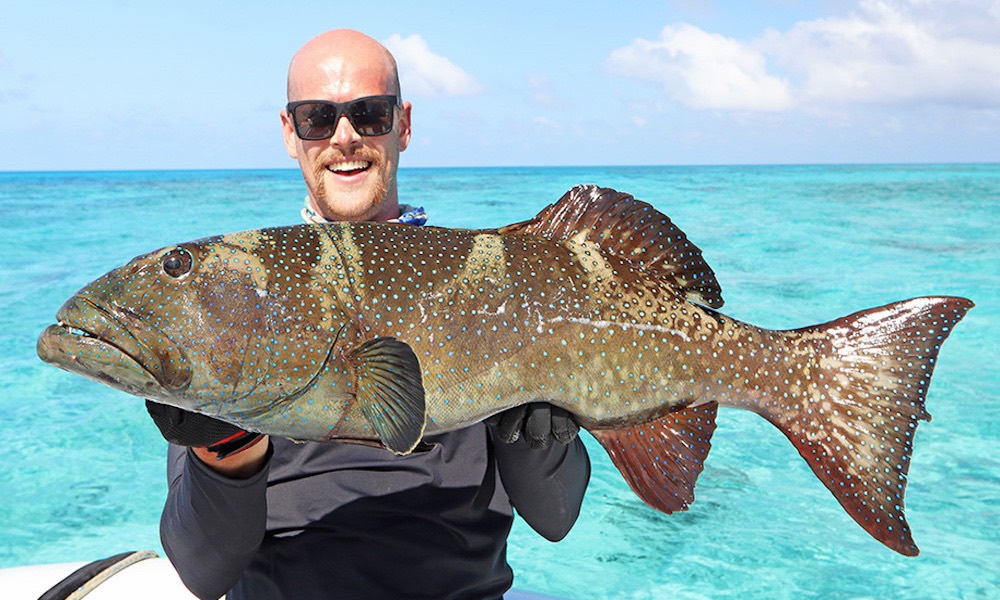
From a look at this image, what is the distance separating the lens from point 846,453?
7.63 ft

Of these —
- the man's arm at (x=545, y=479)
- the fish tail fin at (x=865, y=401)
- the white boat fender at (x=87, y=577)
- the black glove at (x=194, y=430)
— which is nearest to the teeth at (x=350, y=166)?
the man's arm at (x=545, y=479)

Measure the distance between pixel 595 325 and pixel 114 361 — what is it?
1.15 meters

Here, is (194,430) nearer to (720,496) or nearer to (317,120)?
(317,120)

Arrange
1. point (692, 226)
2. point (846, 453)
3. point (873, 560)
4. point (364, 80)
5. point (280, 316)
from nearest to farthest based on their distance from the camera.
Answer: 1. point (280, 316)
2. point (846, 453)
3. point (364, 80)
4. point (873, 560)
5. point (692, 226)

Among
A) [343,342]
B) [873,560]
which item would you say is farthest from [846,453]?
[873,560]

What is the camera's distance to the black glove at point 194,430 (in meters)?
2.12

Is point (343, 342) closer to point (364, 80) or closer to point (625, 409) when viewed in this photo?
point (625, 409)

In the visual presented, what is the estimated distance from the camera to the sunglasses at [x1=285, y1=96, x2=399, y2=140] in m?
3.26

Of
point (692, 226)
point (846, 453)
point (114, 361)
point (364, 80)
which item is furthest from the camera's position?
point (692, 226)

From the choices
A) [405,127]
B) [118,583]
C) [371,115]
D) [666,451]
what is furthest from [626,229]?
[118,583]

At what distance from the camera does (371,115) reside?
3295mm

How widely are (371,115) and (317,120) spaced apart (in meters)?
0.22

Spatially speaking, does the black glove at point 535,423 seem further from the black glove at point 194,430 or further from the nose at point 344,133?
the nose at point 344,133

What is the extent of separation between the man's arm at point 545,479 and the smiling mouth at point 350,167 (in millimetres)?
1228
